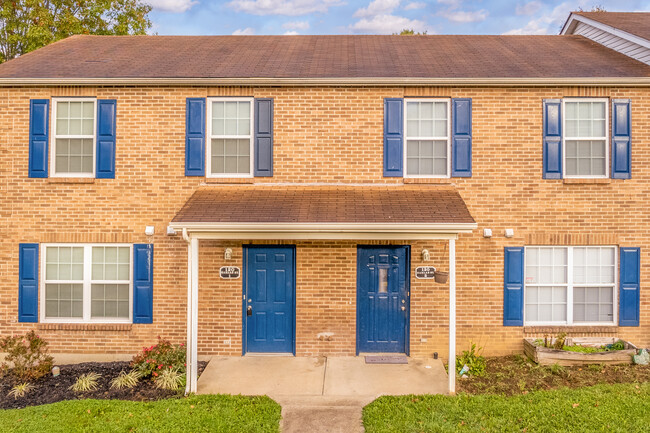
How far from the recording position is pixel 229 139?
8578mm

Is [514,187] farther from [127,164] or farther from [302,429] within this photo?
[127,164]

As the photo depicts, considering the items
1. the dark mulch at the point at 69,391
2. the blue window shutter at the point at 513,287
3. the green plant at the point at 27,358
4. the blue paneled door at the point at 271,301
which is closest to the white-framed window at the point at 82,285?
the green plant at the point at 27,358

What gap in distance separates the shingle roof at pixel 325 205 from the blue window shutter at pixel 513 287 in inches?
68.8

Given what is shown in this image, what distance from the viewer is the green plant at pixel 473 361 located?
766 cm

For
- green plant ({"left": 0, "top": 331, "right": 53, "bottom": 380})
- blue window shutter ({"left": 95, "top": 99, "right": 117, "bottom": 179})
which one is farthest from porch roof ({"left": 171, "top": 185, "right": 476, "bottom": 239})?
green plant ({"left": 0, "top": 331, "right": 53, "bottom": 380})

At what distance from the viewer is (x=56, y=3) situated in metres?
17.8

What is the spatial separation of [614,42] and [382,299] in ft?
28.8

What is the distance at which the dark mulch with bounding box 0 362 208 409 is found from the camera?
6750 mm

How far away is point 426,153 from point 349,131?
5.35 ft

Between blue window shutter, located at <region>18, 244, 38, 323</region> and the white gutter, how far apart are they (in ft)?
10.9

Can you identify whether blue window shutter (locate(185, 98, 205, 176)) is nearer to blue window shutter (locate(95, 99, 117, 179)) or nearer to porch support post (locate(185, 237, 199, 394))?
blue window shutter (locate(95, 99, 117, 179))

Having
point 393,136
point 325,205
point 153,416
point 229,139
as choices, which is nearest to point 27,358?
point 153,416

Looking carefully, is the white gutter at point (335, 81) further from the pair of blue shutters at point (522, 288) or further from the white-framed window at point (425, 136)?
the pair of blue shutters at point (522, 288)

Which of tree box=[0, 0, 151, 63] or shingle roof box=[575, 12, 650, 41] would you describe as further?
tree box=[0, 0, 151, 63]
